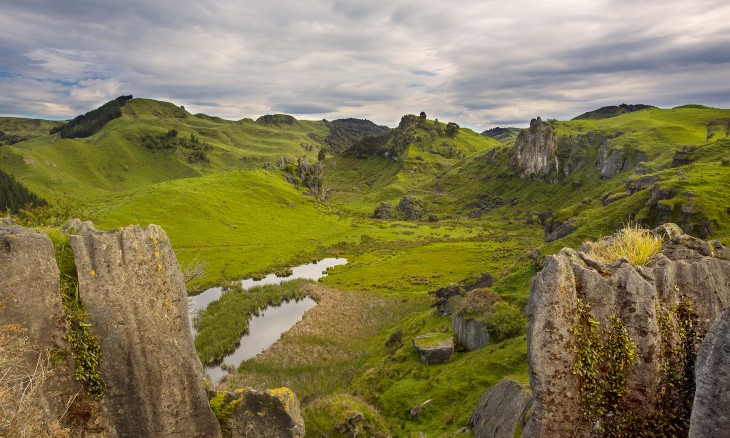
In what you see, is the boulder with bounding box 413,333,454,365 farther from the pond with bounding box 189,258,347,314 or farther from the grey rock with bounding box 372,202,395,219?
the grey rock with bounding box 372,202,395,219

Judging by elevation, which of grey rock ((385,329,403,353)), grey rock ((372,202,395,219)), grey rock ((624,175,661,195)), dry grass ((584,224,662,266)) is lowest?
grey rock ((385,329,403,353))

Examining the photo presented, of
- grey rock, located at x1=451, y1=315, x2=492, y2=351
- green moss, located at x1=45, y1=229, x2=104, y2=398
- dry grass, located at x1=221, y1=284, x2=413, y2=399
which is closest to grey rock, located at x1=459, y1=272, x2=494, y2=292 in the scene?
grey rock, located at x1=451, y1=315, x2=492, y2=351

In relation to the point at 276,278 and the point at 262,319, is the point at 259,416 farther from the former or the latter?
the point at 276,278

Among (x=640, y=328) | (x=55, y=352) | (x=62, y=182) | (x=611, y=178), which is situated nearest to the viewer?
(x=640, y=328)

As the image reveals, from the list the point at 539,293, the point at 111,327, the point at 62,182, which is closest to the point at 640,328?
the point at 539,293

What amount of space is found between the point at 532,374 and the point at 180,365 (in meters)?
12.3

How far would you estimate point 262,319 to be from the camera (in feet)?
174

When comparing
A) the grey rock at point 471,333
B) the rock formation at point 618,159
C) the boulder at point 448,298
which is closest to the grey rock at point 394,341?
the boulder at point 448,298

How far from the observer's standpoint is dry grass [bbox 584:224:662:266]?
40.6 feet

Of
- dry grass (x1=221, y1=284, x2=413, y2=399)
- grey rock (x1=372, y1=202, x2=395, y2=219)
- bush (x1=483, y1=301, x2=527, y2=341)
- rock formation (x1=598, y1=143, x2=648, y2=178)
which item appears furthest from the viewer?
grey rock (x1=372, y1=202, x2=395, y2=219)

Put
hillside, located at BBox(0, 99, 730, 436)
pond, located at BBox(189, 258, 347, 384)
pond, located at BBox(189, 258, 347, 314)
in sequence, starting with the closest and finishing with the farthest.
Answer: hillside, located at BBox(0, 99, 730, 436) < pond, located at BBox(189, 258, 347, 384) < pond, located at BBox(189, 258, 347, 314)

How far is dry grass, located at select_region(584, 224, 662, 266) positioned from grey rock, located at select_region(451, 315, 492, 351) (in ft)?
50.7

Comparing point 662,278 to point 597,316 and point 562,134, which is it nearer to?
point 597,316

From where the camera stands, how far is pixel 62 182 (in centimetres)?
16025
